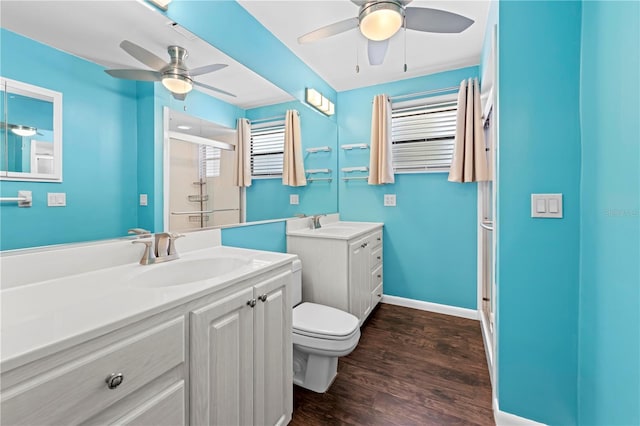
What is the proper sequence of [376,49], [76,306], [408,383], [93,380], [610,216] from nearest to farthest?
[93,380] < [76,306] < [610,216] < [408,383] < [376,49]

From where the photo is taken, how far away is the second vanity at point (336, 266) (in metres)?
2.10

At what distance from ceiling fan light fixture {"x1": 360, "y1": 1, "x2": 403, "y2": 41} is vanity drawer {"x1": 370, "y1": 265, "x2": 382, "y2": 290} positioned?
192 centimetres

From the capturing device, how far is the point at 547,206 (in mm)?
1267

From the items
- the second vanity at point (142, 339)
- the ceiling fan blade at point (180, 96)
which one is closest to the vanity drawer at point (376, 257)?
the second vanity at point (142, 339)

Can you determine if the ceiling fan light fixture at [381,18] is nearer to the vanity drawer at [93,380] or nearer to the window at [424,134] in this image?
the window at [424,134]

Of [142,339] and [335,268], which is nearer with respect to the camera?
[142,339]

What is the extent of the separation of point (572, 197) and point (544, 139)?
29 cm

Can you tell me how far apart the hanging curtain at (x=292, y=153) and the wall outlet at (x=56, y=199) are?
59.6 inches

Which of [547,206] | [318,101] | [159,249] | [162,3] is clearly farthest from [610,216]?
[318,101]

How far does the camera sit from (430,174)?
274cm

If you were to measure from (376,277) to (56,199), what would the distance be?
2.40 m

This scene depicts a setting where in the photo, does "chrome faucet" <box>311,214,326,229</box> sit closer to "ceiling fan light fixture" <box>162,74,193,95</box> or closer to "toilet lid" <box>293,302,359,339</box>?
"toilet lid" <box>293,302,359,339</box>

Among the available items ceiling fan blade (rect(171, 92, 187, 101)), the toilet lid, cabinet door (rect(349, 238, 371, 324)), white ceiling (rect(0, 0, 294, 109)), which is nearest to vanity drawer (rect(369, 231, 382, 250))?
cabinet door (rect(349, 238, 371, 324))

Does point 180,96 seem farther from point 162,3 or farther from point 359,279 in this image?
point 359,279
